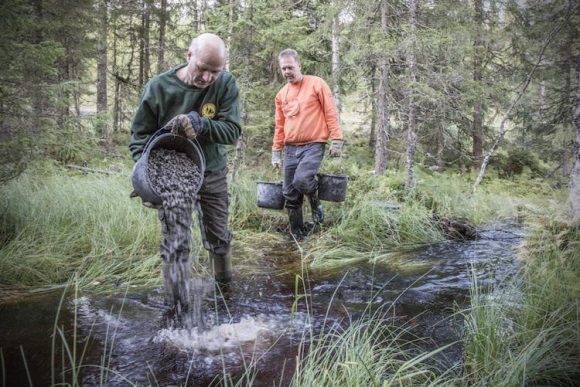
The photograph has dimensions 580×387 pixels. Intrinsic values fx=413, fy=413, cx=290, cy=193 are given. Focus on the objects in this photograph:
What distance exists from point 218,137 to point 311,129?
2.21 meters

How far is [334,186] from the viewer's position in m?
Result: 4.95

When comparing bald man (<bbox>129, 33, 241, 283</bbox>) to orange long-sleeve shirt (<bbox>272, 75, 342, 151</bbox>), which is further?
orange long-sleeve shirt (<bbox>272, 75, 342, 151</bbox>)

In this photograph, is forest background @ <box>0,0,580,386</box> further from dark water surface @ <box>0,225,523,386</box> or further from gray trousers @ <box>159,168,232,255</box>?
gray trousers @ <box>159,168,232,255</box>

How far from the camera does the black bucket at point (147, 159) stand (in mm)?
2428

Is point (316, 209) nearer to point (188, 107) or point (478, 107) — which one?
point (188, 107)

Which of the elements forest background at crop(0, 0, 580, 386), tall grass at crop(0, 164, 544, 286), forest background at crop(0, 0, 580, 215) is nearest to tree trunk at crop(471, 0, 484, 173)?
forest background at crop(0, 0, 580, 215)

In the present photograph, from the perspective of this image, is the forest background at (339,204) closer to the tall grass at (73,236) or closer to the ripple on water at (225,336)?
the tall grass at (73,236)

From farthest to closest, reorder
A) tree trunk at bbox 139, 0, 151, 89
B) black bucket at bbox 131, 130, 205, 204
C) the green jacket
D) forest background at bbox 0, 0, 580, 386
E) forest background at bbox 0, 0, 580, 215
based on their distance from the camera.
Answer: tree trunk at bbox 139, 0, 151, 89, forest background at bbox 0, 0, 580, 215, the green jacket, black bucket at bbox 131, 130, 205, 204, forest background at bbox 0, 0, 580, 386

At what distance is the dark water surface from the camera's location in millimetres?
2180

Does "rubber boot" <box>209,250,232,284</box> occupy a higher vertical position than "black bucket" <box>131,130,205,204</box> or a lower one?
lower

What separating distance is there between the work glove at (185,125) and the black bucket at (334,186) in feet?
8.42

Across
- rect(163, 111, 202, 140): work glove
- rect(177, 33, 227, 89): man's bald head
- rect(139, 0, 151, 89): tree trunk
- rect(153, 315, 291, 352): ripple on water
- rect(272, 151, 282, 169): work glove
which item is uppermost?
rect(139, 0, 151, 89): tree trunk

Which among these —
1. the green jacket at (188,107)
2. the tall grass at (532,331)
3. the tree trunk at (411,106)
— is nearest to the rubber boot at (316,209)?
the tree trunk at (411,106)

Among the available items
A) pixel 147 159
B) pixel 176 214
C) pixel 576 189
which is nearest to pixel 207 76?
pixel 147 159
